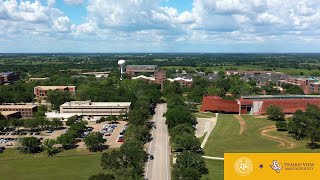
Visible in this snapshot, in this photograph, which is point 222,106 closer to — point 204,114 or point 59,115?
point 204,114

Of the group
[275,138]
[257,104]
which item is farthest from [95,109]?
[275,138]

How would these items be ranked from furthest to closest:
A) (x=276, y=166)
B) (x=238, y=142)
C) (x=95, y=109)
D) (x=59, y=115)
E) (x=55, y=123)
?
Answer: (x=95, y=109) → (x=59, y=115) → (x=55, y=123) → (x=238, y=142) → (x=276, y=166)

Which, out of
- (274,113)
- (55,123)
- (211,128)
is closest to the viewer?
(55,123)

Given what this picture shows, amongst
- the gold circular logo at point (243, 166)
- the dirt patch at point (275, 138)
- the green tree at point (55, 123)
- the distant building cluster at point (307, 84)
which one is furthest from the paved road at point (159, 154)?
the distant building cluster at point (307, 84)

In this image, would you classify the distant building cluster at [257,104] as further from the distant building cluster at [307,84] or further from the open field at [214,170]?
the open field at [214,170]

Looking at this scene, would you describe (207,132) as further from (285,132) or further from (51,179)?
(51,179)

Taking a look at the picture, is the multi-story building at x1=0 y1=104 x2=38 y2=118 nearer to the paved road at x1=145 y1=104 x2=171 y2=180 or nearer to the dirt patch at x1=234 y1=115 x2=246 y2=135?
the paved road at x1=145 y1=104 x2=171 y2=180

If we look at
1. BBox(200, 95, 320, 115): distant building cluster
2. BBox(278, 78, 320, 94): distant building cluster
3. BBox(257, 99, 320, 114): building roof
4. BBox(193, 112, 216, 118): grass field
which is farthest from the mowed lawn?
BBox(278, 78, 320, 94): distant building cluster
